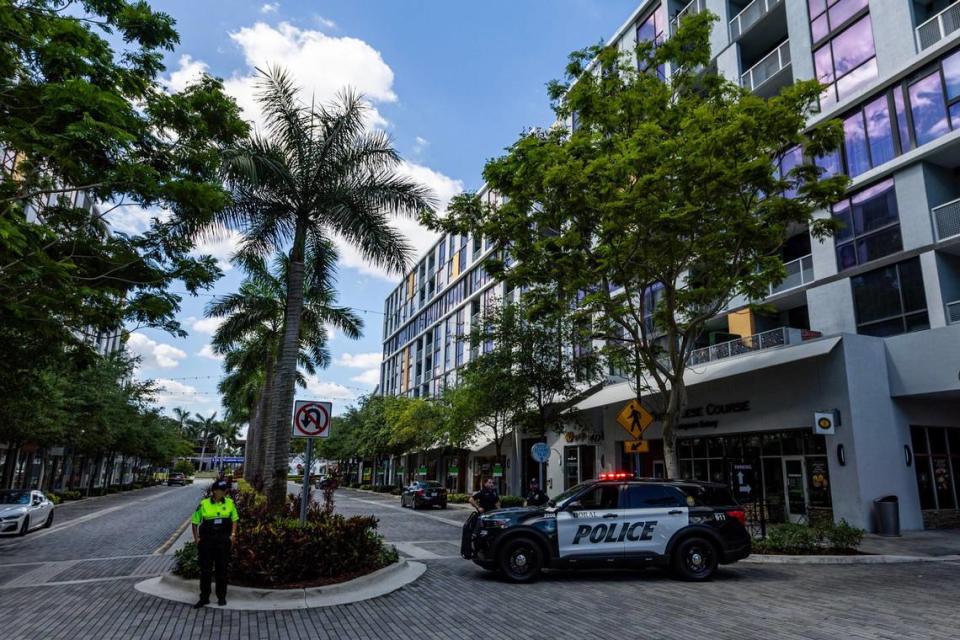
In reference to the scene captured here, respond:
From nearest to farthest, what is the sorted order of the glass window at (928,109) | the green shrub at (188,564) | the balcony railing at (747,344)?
the green shrub at (188,564) → the glass window at (928,109) → the balcony railing at (747,344)

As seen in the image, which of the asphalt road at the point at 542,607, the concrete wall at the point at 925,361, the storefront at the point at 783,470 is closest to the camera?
the asphalt road at the point at 542,607

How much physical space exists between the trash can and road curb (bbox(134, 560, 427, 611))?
14653 millimetres

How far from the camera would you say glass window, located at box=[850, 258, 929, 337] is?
18469 mm

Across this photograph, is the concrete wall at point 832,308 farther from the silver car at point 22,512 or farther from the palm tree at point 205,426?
Result: the palm tree at point 205,426

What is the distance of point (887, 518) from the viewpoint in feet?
55.9

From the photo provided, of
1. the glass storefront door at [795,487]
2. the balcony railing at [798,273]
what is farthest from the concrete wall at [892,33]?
the glass storefront door at [795,487]

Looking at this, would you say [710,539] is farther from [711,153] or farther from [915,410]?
[915,410]

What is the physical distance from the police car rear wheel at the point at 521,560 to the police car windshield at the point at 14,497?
15839 mm

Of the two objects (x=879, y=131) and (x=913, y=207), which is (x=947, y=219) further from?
(x=879, y=131)

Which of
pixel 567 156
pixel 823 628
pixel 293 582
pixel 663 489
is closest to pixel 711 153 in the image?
pixel 567 156

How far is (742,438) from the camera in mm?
21828

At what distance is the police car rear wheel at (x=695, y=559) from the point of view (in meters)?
10.2

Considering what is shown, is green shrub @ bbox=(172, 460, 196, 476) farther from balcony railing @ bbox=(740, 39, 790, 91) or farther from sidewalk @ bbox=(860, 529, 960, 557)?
sidewalk @ bbox=(860, 529, 960, 557)

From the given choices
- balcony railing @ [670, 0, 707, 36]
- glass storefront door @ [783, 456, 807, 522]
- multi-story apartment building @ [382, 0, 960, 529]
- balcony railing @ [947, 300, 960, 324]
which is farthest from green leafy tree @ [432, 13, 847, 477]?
balcony railing @ [670, 0, 707, 36]
